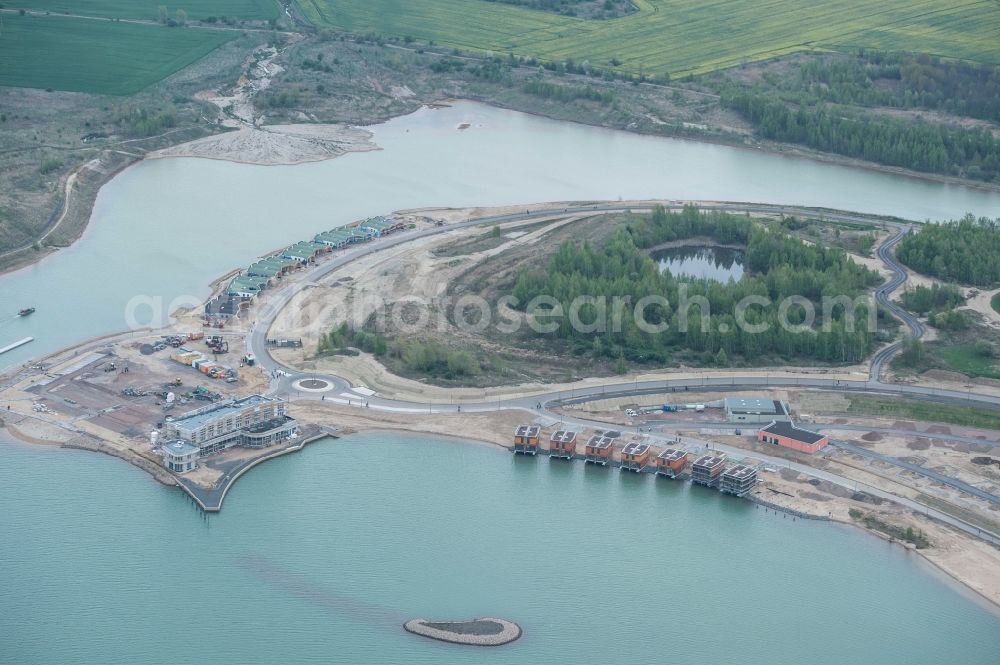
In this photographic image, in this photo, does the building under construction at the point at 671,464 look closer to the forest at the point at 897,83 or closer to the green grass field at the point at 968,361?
the green grass field at the point at 968,361

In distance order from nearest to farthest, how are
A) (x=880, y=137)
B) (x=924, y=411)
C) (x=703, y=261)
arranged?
(x=924, y=411) → (x=703, y=261) → (x=880, y=137)

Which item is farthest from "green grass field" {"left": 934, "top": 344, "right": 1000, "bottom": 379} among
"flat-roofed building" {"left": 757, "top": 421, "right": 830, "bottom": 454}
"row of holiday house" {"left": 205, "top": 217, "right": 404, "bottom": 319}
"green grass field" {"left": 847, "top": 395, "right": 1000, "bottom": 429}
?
"row of holiday house" {"left": 205, "top": 217, "right": 404, "bottom": 319}

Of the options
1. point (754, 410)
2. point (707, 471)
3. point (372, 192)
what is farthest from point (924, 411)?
point (372, 192)

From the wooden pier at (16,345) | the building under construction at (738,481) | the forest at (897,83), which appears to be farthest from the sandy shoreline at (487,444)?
the forest at (897,83)

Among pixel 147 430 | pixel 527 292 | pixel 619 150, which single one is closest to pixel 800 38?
pixel 619 150

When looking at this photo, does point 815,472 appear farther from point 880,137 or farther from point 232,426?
point 880,137

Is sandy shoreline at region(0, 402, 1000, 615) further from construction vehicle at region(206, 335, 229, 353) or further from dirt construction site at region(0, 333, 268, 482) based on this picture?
construction vehicle at region(206, 335, 229, 353)
